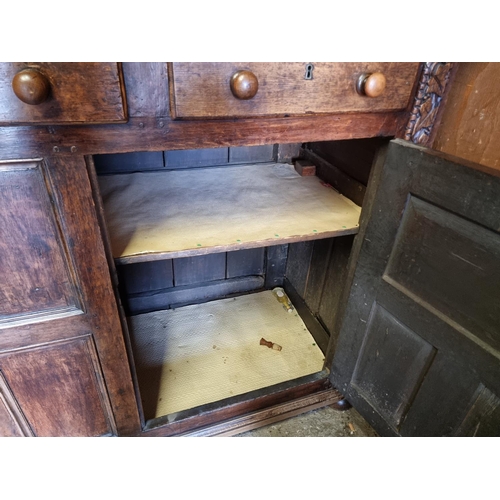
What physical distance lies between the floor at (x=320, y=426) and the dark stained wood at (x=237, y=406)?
94 millimetres

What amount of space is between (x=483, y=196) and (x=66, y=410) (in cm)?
110

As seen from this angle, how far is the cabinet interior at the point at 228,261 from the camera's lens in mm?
1005

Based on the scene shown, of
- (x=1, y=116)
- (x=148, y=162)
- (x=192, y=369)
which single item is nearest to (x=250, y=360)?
(x=192, y=369)

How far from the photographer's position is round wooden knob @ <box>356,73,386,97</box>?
0.72 m

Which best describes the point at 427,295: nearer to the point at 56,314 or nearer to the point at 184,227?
the point at 184,227

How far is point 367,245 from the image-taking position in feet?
3.21

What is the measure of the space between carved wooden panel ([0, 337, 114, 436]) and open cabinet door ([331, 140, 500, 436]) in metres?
0.77

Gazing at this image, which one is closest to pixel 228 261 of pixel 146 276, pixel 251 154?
pixel 146 276

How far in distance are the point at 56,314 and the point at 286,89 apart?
689 millimetres

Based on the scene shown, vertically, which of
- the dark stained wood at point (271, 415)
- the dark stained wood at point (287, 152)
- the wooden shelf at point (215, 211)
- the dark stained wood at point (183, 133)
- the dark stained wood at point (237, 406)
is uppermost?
the dark stained wood at point (183, 133)

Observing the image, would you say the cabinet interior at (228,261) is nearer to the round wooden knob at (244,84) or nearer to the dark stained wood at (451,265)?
the dark stained wood at (451,265)

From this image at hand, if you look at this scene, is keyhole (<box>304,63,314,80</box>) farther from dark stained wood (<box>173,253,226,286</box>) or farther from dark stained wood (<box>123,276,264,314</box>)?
dark stained wood (<box>123,276,264,314</box>)

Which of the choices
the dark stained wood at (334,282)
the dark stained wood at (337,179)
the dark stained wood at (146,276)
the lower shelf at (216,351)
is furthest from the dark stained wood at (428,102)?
the dark stained wood at (146,276)

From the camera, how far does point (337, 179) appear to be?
1250 millimetres
